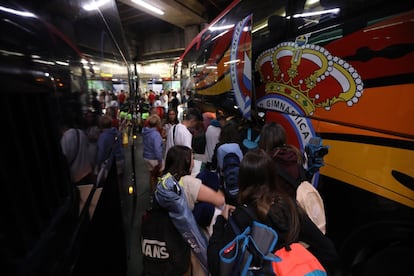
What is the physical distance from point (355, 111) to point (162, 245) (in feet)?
6.10

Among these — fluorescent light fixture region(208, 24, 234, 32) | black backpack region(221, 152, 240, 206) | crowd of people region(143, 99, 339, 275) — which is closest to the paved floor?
crowd of people region(143, 99, 339, 275)

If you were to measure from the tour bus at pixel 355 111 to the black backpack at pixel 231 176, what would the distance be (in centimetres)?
73

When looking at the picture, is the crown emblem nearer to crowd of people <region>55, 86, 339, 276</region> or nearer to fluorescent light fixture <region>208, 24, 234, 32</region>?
crowd of people <region>55, 86, 339, 276</region>

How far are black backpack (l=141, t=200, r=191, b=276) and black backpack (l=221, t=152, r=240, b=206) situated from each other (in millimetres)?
741

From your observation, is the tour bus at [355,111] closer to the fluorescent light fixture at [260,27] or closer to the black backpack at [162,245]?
the fluorescent light fixture at [260,27]

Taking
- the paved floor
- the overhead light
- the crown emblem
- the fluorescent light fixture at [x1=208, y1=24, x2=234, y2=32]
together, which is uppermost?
the overhead light

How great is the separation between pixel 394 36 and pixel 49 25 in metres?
2.06

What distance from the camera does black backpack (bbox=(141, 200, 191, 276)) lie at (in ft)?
5.64

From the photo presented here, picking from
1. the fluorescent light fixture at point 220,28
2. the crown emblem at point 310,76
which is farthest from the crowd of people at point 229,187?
the fluorescent light fixture at point 220,28

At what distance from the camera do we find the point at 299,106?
8.30 ft

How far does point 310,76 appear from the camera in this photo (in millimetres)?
2344

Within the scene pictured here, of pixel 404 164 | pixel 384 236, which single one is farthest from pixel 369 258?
pixel 404 164

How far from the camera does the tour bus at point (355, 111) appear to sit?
1.68 meters

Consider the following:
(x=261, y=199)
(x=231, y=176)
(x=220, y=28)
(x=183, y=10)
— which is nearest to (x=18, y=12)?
(x=261, y=199)
